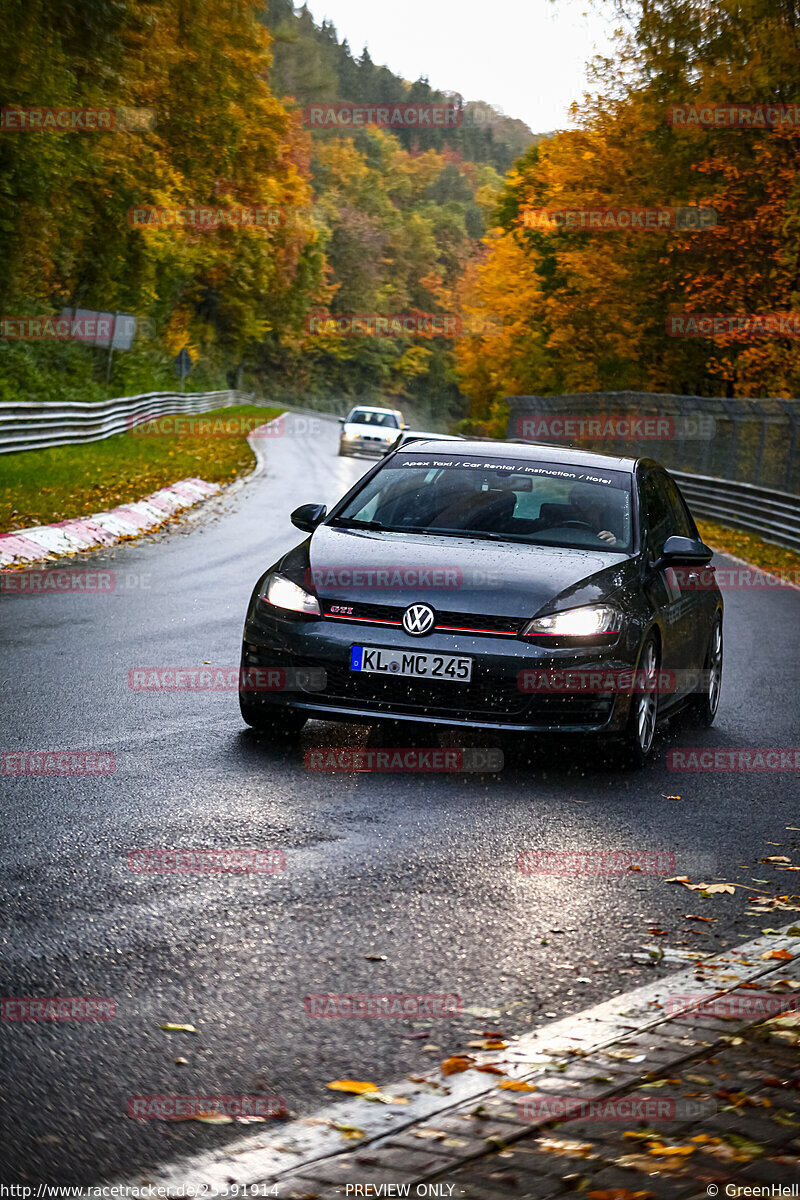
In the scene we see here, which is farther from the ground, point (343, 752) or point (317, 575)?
point (317, 575)

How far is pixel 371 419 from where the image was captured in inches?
1821

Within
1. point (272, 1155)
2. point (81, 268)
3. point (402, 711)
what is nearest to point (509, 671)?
point (402, 711)

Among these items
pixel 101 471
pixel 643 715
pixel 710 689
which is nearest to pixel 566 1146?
pixel 643 715

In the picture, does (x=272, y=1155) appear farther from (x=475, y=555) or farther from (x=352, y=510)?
(x=352, y=510)

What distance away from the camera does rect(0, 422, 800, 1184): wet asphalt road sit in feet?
12.8

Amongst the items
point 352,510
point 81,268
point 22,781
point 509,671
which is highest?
point 81,268

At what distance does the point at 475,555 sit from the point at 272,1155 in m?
5.01

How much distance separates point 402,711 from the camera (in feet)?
25.0

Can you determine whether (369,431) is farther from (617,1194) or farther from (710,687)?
(617,1194)

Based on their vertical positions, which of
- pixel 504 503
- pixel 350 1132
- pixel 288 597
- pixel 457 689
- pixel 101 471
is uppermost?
pixel 504 503

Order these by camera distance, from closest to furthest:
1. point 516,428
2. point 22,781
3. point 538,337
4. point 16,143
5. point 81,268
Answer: point 22,781 < point 16,143 < point 81,268 < point 516,428 < point 538,337

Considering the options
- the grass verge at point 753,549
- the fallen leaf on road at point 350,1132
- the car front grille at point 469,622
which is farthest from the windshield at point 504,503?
the grass verge at point 753,549

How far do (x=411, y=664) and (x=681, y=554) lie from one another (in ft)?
6.47

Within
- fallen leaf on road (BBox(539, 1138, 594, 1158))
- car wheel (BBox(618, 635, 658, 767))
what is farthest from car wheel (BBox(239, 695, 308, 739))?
fallen leaf on road (BBox(539, 1138, 594, 1158))
